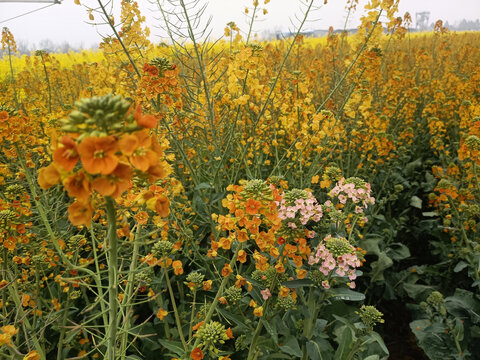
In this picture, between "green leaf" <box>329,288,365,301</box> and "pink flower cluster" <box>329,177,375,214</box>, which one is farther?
"pink flower cluster" <box>329,177,375,214</box>

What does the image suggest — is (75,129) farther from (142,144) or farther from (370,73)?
(370,73)

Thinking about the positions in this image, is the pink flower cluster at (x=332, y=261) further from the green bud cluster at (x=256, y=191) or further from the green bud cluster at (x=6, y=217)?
the green bud cluster at (x=6, y=217)

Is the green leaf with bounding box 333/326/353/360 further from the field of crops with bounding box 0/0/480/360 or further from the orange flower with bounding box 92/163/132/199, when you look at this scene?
the orange flower with bounding box 92/163/132/199

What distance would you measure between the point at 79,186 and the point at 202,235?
70.5 inches

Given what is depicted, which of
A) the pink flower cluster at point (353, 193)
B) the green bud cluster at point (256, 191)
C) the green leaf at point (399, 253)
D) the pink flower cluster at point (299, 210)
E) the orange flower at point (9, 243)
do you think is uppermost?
the green bud cluster at point (256, 191)

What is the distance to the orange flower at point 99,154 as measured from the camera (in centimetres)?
71

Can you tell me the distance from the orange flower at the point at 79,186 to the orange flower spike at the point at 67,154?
0.10 ft

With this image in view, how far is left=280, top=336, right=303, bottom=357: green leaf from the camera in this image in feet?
5.43

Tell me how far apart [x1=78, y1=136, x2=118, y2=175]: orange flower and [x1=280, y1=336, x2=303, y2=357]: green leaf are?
1414 mm

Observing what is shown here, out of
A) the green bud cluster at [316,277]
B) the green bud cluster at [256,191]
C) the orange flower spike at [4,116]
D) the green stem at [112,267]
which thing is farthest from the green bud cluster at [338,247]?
the orange flower spike at [4,116]

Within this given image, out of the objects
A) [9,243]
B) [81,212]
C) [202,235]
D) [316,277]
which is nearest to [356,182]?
[316,277]

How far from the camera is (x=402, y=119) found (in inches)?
179

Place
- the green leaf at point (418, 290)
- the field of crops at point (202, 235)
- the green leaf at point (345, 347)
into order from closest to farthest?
the field of crops at point (202, 235)
the green leaf at point (345, 347)
the green leaf at point (418, 290)

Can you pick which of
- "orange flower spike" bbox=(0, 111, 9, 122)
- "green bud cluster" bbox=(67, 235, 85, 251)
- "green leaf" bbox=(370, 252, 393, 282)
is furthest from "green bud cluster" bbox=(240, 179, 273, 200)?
"green leaf" bbox=(370, 252, 393, 282)
